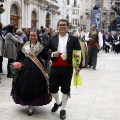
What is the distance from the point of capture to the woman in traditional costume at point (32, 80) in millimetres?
5203

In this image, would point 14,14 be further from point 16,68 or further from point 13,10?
point 16,68

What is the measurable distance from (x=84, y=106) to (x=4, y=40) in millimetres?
4385

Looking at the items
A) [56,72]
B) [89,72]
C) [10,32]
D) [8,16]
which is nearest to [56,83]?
[56,72]

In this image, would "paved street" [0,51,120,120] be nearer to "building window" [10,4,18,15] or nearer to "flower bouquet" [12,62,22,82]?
"flower bouquet" [12,62,22,82]

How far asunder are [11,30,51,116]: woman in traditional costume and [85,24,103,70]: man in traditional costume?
6317 mm

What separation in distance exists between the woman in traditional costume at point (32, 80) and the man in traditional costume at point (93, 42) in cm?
632

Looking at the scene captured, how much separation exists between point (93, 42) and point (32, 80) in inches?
264

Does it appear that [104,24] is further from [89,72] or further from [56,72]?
[56,72]

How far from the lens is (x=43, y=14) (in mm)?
32562

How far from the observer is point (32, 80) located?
17.1ft

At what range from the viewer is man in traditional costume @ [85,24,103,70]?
448 inches

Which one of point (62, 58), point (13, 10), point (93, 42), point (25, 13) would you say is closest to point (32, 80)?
point (62, 58)

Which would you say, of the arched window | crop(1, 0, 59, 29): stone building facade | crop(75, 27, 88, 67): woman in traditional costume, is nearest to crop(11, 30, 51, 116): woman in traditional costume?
crop(75, 27, 88, 67): woman in traditional costume

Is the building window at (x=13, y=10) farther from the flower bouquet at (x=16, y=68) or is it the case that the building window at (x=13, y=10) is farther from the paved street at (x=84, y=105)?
the flower bouquet at (x=16, y=68)
